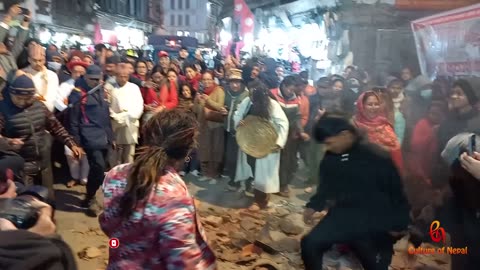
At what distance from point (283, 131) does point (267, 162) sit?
198mm

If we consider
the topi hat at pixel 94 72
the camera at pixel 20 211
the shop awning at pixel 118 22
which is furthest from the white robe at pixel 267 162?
the camera at pixel 20 211

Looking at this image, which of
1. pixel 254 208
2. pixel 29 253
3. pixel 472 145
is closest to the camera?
pixel 29 253

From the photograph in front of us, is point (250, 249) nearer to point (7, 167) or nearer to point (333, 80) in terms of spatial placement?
point (333, 80)

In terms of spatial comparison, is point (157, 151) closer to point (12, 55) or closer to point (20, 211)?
point (20, 211)

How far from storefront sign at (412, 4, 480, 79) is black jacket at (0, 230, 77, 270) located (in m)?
2.08

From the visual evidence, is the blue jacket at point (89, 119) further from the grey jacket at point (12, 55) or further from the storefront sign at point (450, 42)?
the storefront sign at point (450, 42)

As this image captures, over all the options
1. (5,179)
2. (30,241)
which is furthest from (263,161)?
(30,241)

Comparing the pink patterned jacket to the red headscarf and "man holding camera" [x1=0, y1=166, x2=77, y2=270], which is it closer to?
"man holding camera" [x1=0, y1=166, x2=77, y2=270]

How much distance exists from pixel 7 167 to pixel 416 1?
2010mm

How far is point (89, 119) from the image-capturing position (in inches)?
103

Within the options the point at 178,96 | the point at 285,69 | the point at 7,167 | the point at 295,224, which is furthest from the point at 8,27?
the point at 295,224

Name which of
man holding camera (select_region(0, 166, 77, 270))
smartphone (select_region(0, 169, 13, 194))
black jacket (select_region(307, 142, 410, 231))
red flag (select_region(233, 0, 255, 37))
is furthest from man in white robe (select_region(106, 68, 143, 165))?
man holding camera (select_region(0, 166, 77, 270))

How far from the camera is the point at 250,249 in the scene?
8.38 ft

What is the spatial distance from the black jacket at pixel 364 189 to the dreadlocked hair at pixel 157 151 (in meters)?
0.77
